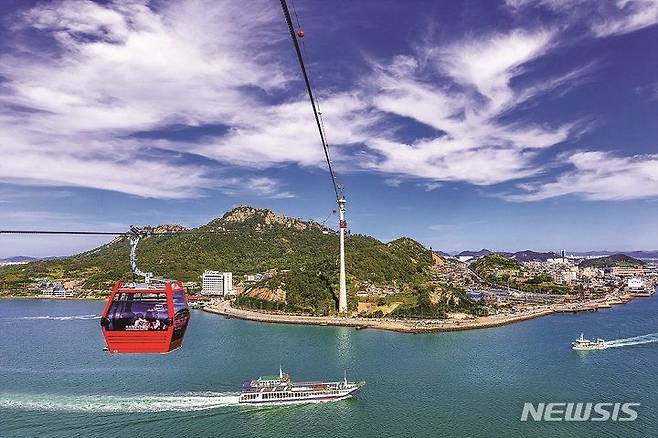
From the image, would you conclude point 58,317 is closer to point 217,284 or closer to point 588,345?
point 217,284

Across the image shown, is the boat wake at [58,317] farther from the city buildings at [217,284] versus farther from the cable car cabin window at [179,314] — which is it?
the cable car cabin window at [179,314]

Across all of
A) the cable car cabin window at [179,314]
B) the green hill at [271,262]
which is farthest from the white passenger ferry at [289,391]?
the green hill at [271,262]

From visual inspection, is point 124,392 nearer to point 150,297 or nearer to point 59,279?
point 150,297

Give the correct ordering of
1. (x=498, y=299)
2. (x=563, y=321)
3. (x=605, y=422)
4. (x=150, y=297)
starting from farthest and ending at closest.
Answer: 1. (x=498, y=299)
2. (x=563, y=321)
3. (x=605, y=422)
4. (x=150, y=297)

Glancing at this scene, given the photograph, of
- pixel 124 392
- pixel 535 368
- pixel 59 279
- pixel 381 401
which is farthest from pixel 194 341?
pixel 59 279

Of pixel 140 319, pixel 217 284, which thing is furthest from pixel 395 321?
pixel 140 319
